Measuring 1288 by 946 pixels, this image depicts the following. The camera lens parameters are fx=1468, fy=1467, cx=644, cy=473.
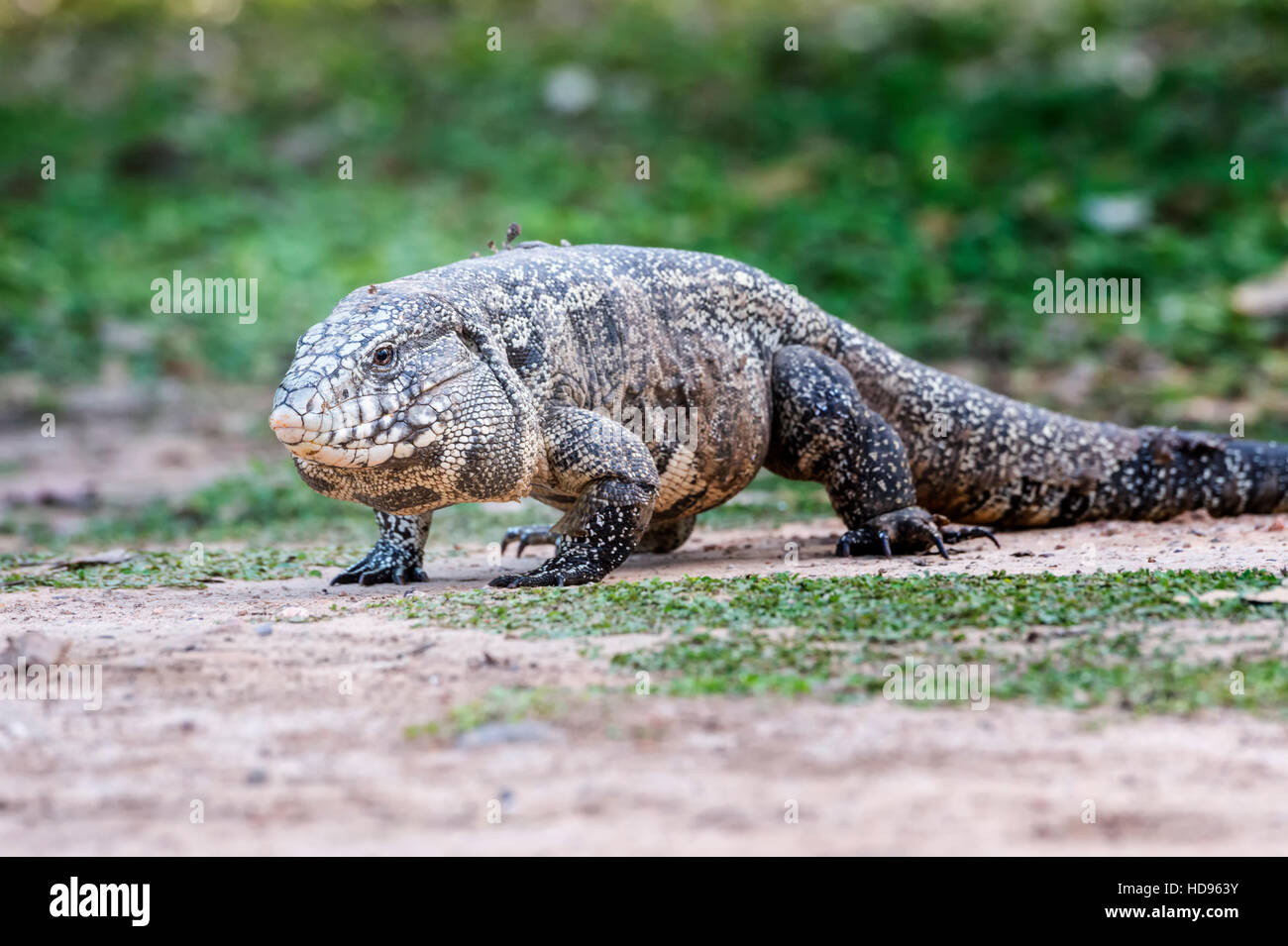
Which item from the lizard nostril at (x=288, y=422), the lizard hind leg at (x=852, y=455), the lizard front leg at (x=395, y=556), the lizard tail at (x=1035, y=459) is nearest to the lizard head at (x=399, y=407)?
the lizard nostril at (x=288, y=422)

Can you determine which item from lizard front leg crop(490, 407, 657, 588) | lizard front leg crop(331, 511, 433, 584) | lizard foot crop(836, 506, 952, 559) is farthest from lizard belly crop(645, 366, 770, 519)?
lizard front leg crop(331, 511, 433, 584)

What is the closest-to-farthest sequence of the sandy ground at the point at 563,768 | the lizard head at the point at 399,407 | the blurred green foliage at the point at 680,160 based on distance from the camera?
1. the sandy ground at the point at 563,768
2. the lizard head at the point at 399,407
3. the blurred green foliage at the point at 680,160

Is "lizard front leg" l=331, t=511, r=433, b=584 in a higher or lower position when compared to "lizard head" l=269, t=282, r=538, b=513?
lower

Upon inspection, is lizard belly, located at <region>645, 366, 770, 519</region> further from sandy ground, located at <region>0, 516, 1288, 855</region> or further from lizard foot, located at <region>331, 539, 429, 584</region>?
sandy ground, located at <region>0, 516, 1288, 855</region>

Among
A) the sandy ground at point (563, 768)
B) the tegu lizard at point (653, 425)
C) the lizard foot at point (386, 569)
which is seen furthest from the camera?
the lizard foot at point (386, 569)

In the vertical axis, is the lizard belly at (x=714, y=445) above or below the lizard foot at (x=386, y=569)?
above

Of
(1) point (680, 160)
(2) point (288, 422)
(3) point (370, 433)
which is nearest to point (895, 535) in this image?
(3) point (370, 433)

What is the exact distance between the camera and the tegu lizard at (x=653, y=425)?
21.3 feet

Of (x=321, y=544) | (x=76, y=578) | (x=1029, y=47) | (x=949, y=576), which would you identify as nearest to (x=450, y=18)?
(x=1029, y=47)

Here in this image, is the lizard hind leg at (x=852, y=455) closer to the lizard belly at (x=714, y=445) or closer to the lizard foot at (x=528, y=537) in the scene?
the lizard belly at (x=714, y=445)

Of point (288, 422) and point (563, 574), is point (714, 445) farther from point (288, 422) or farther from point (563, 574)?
point (288, 422)

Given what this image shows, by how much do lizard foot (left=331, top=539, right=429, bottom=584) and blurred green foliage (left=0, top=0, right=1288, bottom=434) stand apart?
26.6ft

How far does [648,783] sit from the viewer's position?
4.18m

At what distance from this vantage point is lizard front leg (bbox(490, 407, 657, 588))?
6945 millimetres
